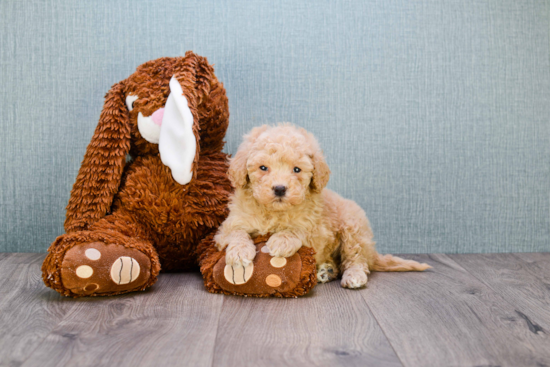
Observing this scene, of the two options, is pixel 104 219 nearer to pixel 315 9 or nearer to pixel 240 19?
pixel 240 19

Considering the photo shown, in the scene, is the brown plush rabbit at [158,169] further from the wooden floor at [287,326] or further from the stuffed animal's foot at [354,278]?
the stuffed animal's foot at [354,278]

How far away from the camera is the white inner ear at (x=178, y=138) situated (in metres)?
1.57

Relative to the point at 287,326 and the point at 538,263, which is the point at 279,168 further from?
the point at 538,263

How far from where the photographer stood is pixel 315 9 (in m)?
2.14

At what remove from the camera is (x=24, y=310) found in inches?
54.7

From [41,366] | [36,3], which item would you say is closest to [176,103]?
[41,366]

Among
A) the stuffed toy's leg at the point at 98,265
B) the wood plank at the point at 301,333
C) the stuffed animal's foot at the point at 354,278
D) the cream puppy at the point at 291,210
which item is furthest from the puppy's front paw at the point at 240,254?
the stuffed animal's foot at the point at 354,278

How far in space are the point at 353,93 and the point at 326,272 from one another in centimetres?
87

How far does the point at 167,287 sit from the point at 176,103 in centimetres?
63

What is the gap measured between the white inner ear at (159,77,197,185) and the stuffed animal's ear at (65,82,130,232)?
0.72 ft

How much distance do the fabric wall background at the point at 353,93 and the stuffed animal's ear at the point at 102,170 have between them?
0.45 meters

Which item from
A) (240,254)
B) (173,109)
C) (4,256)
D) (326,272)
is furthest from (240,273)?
(4,256)

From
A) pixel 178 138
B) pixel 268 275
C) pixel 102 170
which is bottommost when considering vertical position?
pixel 268 275

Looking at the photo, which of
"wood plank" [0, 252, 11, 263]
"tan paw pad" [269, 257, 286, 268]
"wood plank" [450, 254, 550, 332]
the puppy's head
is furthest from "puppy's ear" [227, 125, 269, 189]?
"wood plank" [0, 252, 11, 263]
